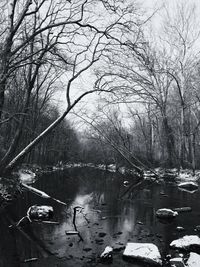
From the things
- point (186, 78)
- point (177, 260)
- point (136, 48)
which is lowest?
point (177, 260)

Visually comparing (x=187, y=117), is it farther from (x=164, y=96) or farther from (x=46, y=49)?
(x=46, y=49)

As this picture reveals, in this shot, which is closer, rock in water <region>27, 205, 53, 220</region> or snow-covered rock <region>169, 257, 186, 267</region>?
snow-covered rock <region>169, 257, 186, 267</region>

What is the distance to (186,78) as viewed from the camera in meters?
24.9

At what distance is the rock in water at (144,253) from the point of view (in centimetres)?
584

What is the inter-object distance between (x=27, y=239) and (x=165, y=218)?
5278mm

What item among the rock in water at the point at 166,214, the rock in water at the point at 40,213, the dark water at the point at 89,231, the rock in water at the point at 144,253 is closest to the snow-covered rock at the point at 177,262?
the rock in water at the point at 144,253

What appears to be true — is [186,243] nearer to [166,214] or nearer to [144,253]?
[144,253]

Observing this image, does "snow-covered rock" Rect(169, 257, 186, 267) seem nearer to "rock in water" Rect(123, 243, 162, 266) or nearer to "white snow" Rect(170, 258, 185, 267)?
"white snow" Rect(170, 258, 185, 267)

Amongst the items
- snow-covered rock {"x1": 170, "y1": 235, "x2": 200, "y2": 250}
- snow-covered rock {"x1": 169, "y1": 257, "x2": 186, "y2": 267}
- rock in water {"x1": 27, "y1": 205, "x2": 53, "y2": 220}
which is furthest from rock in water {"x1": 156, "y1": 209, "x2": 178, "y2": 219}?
rock in water {"x1": 27, "y1": 205, "x2": 53, "y2": 220}

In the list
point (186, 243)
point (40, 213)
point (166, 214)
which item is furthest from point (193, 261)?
point (40, 213)

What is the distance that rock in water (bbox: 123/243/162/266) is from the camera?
5.84 meters

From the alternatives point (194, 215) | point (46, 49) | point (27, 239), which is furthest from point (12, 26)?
point (194, 215)

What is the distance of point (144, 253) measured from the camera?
19.8 feet

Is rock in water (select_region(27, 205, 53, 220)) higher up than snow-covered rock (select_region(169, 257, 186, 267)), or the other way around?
rock in water (select_region(27, 205, 53, 220))
